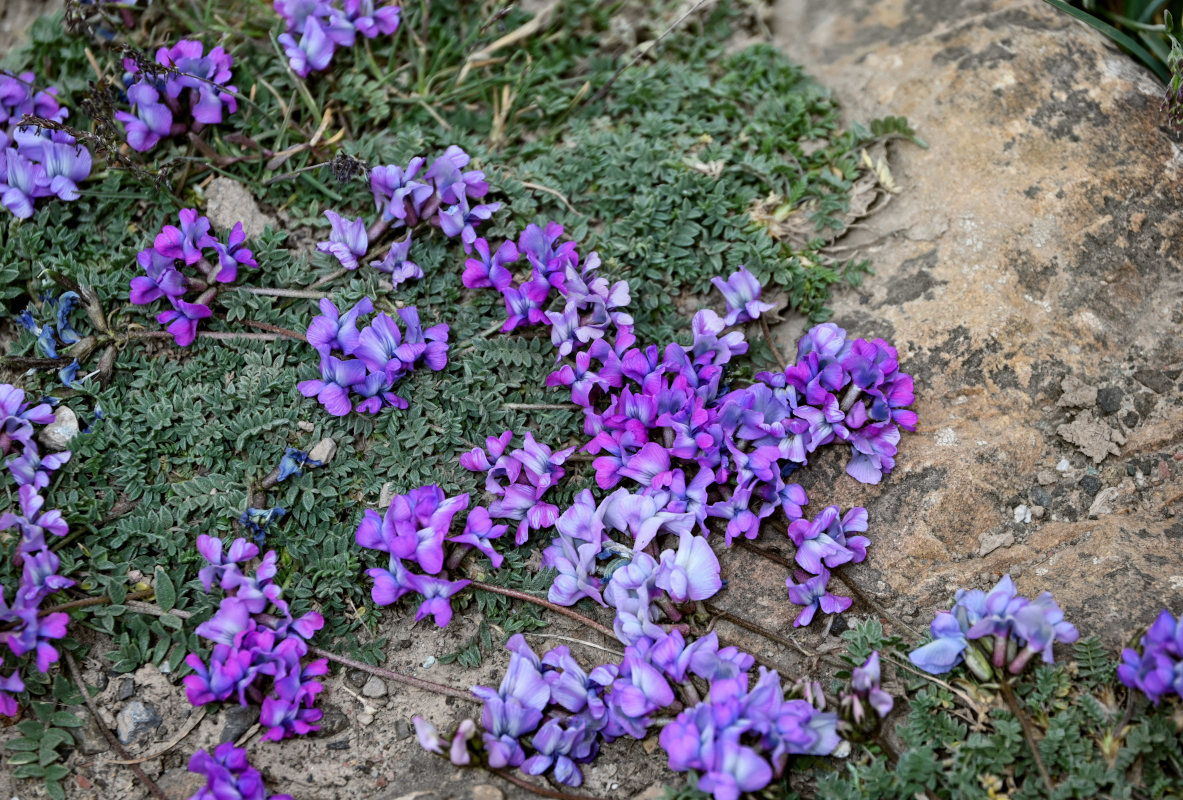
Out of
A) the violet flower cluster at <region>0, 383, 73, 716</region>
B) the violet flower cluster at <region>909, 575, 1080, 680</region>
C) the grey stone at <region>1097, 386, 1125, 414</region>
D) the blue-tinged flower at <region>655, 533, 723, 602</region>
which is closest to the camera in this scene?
the violet flower cluster at <region>909, 575, 1080, 680</region>

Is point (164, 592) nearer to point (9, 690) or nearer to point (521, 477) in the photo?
point (9, 690)

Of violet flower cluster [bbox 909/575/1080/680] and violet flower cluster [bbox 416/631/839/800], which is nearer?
violet flower cluster [bbox 416/631/839/800]

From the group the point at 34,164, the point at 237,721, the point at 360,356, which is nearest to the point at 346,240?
the point at 360,356

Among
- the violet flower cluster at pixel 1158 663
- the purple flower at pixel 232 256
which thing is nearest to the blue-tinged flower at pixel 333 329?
the purple flower at pixel 232 256

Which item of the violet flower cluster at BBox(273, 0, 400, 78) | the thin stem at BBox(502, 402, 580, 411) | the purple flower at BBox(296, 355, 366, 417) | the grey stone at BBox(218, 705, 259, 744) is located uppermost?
the violet flower cluster at BBox(273, 0, 400, 78)

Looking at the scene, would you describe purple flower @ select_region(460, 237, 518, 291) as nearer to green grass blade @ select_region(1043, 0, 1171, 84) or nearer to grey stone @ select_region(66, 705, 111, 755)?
grey stone @ select_region(66, 705, 111, 755)

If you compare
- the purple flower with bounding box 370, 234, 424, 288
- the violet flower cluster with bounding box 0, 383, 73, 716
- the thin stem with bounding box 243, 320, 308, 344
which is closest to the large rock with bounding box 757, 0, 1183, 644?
the purple flower with bounding box 370, 234, 424, 288
